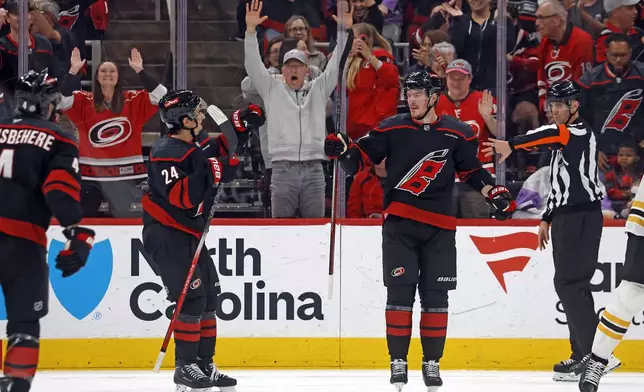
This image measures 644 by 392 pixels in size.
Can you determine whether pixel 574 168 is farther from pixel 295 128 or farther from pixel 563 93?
pixel 295 128

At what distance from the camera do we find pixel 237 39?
23.2 ft

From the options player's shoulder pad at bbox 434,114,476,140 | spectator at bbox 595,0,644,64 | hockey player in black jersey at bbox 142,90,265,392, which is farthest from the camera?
spectator at bbox 595,0,644,64

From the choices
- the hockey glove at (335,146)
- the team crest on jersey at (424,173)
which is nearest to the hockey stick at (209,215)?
the hockey glove at (335,146)

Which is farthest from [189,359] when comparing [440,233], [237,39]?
[237,39]

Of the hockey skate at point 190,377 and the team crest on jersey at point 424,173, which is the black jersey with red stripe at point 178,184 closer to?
the hockey skate at point 190,377

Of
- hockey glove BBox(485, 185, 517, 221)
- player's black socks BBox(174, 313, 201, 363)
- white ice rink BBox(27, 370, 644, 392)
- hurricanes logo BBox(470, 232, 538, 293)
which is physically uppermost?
hockey glove BBox(485, 185, 517, 221)

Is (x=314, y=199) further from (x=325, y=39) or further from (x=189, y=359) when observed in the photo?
(x=189, y=359)

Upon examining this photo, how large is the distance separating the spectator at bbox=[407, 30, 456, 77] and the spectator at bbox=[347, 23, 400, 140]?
0.67ft

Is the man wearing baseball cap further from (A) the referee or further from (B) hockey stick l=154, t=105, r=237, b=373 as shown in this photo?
(B) hockey stick l=154, t=105, r=237, b=373

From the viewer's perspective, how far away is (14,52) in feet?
23.0

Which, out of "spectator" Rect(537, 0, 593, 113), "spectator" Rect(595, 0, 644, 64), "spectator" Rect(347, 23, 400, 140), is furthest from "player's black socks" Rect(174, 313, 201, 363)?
"spectator" Rect(595, 0, 644, 64)

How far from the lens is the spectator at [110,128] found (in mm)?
6992

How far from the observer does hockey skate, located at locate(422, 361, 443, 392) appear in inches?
219

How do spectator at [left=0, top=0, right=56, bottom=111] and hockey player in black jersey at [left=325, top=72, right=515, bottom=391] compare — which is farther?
spectator at [left=0, top=0, right=56, bottom=111]
